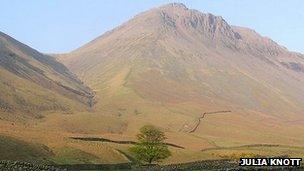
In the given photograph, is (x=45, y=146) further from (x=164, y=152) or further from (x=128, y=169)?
(x=128, y=169)

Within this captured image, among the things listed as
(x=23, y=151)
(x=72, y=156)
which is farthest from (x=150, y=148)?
(x=23, y=151)

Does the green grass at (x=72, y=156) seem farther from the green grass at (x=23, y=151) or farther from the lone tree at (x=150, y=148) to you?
the lone tree at (x=150, y=148)

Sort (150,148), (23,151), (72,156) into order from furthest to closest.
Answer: (150,148)
(72,156)
(23,151)

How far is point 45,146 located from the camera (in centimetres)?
12669

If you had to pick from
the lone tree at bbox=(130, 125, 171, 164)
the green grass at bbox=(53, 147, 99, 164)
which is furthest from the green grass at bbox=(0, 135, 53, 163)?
the lone tree at bbox=(130, 125, 171, 164)

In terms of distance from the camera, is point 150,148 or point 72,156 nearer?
point 72,156

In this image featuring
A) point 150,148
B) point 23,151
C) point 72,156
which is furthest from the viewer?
point 150,148

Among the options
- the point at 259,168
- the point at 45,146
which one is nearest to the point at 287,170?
the point at 259,168

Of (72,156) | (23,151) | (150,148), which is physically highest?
(150,148)

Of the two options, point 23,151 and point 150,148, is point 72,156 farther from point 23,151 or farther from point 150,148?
point 150,148

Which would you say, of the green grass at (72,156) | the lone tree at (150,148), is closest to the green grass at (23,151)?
the green grass at (72,156)

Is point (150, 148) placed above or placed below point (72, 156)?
above

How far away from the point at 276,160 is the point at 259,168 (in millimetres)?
6147

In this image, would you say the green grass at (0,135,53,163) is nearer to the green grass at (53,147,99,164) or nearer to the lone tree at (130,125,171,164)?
the green grass at (53,147,99,164)
